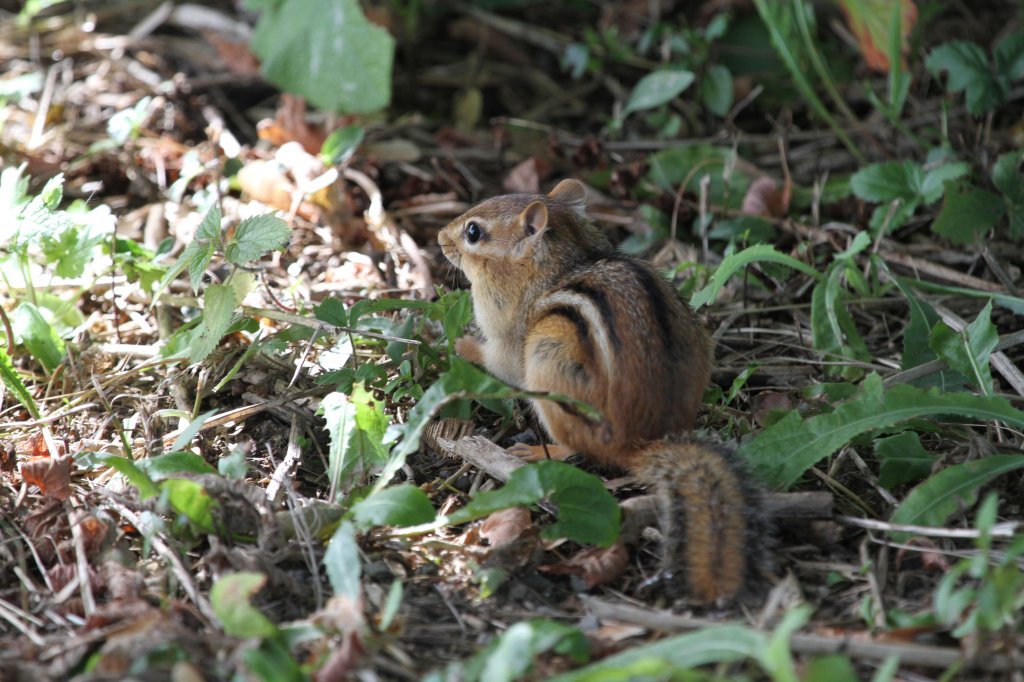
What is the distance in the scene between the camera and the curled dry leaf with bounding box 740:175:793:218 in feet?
14.2

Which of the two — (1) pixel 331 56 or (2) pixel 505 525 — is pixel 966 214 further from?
(1) pixel 331 56

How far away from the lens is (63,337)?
3.63 metres

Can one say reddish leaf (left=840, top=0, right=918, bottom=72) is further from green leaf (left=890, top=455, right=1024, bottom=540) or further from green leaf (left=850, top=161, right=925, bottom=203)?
green leaf (left=890, top=455, right=1024, bottom=540)

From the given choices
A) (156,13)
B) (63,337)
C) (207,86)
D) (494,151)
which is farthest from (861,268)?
(156,13)

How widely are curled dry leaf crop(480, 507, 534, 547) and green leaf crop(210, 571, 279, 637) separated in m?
0.68

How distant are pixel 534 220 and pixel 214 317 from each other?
1.09 m

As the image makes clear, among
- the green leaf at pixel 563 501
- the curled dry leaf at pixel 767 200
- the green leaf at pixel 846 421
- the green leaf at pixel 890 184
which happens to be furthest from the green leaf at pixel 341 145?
the green leaf at pixel 846 421

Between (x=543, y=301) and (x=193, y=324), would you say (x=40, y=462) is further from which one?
(x=543, y=301)

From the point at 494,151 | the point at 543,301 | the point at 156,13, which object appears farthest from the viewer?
the point at 156,13

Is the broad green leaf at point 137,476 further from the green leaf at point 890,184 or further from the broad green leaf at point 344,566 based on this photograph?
the green leaf at point 890,184

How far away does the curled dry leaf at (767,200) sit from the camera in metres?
4.34

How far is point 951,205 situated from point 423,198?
2.11 m

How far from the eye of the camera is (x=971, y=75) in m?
4.15

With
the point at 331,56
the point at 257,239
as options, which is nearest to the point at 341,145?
the point at 331,56
